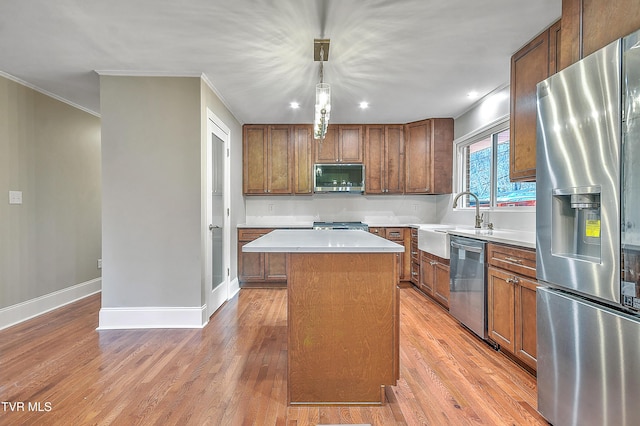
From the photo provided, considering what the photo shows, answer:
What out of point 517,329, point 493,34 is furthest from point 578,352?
point 493,34

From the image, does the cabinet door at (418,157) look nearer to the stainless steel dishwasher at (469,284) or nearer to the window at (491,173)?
the window at (491,173)

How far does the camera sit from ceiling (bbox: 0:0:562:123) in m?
1.89

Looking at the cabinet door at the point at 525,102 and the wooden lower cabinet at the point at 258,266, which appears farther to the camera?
the wooden lower cabinet at the point at 258,266

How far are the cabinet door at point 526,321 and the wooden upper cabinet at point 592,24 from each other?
1304 millimetres

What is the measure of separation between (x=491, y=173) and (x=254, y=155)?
10.3 ft

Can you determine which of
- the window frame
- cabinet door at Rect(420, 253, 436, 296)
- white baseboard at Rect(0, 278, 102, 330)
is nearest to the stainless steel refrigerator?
the window frame

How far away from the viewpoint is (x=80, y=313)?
3.15m

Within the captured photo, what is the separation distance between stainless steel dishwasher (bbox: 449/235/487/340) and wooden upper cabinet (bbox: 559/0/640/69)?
1.43 metres

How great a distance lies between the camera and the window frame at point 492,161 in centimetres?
306

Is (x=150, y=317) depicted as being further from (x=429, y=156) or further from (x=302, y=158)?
(x=429, y=156)

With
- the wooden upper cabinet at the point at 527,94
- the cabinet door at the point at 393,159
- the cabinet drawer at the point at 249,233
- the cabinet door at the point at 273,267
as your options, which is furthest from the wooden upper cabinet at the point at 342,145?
the wooden upper cabinet at the point at 527,94

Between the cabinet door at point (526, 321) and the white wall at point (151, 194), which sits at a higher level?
the white wall at point (151, 194)

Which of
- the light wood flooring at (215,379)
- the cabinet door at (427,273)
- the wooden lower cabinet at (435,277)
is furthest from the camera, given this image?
the cabinet door at (427,273)

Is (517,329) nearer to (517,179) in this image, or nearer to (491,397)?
(491,397)
